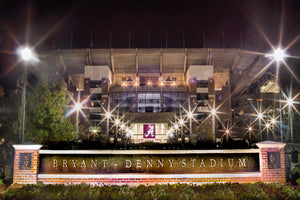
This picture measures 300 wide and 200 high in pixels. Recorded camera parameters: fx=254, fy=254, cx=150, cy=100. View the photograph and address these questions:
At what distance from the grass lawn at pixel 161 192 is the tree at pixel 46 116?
37.1ft

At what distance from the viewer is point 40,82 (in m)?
23.6

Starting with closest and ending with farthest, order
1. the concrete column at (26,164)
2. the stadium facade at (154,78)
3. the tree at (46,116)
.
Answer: the concrete column at (26,164), the tree at (46,116), the stadium facade at (154,78)

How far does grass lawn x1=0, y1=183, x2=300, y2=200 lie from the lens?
8688mm

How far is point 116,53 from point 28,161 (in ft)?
195

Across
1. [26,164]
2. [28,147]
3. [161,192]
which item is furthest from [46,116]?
[161,192]

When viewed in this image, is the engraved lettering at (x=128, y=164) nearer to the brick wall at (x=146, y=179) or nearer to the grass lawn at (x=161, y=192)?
the brick wall at (x=146, y=179)

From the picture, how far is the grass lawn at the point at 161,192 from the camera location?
869cm

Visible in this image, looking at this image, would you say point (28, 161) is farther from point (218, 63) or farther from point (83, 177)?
point (218, 63)

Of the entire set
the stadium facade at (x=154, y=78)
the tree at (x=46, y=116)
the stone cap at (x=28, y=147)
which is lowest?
the stone cap at (x=28, y=147)

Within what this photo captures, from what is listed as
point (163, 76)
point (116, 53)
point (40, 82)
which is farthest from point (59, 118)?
point (163, 76)

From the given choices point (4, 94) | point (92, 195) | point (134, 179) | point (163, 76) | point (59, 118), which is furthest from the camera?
point (163, 76)

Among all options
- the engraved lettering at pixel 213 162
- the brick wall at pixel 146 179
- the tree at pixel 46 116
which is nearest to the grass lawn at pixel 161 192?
the brick wall at pixel 146 179

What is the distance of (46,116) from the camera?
2134 cm

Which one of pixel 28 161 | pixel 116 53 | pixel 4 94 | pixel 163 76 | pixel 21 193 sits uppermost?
pixel 116 53
